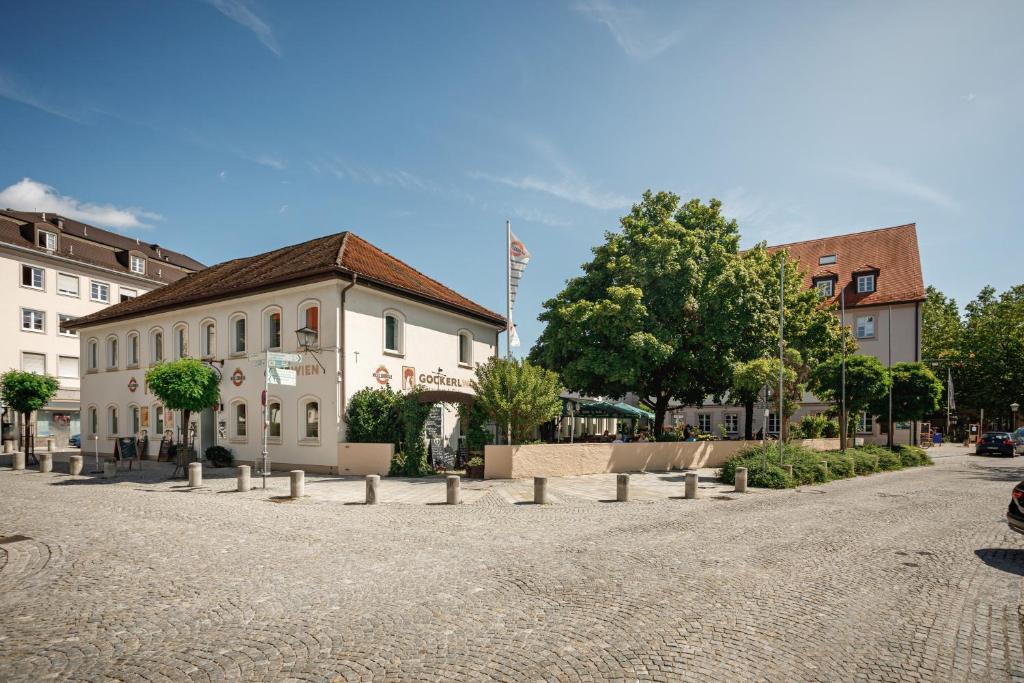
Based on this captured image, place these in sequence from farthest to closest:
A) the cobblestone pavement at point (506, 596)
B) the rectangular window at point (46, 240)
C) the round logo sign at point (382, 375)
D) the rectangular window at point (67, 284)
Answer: the rectangular window at point (67, 284) → the rectangular window at point (46, 240) → the round logo sign at point (382, 375) → the cobblestone pavement at point (506, 596)

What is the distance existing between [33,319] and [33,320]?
7 centimetres

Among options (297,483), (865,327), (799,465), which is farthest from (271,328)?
(865,327)

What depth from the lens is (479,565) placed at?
7984 millimetres

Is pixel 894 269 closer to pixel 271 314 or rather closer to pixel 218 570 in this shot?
pixel 271 314

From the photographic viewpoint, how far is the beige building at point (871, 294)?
4134 centimetres

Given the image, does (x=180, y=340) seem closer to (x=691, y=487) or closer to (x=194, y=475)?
(x=194, y=475)

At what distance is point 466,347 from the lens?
26812 millimetres

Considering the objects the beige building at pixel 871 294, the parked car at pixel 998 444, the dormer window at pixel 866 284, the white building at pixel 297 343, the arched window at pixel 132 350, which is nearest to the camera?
the white building at pixel 297 343

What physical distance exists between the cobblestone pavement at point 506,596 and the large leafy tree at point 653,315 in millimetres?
11637

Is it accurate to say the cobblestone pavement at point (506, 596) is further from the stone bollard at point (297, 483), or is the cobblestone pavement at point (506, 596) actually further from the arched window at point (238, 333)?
the arched window at point (238, 333)

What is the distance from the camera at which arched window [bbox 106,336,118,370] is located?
Answer: 1156 inches

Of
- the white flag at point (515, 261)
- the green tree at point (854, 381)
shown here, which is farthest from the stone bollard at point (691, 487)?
the green tree at point (854, 381)

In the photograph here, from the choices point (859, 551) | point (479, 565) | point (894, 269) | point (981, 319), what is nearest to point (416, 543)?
point (479, 565)

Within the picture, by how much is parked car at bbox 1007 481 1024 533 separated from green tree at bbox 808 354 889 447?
689 inches
